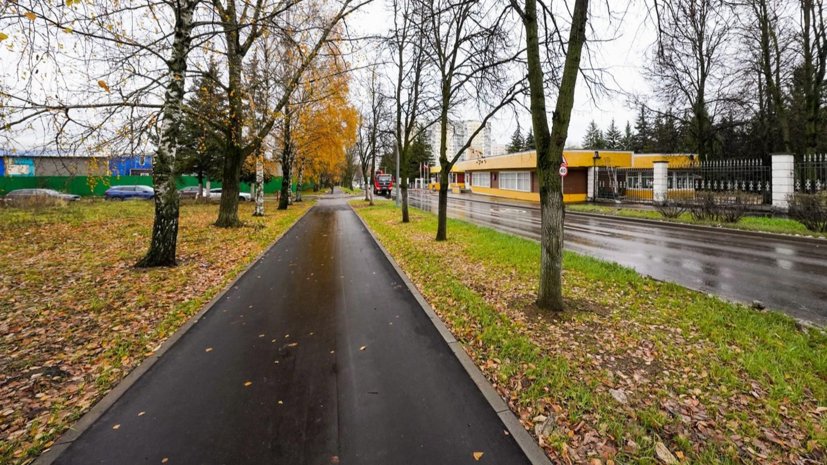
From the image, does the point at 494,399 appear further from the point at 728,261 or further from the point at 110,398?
the point at 728,261

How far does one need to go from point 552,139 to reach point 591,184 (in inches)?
1156

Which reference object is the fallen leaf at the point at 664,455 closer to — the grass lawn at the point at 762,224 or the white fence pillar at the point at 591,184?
the grass lawn at the point at 762,224

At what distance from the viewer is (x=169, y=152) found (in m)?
7.92

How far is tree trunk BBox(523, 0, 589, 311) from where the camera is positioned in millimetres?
4953

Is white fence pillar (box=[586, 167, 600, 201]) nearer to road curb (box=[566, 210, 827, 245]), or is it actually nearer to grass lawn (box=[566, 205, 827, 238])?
road curb (box=[566, 210, 827, 245])

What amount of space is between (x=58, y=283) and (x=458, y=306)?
7.05 m

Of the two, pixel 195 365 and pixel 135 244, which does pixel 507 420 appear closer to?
pixel 195 365

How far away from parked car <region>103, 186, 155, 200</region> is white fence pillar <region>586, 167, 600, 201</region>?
37.1 metres

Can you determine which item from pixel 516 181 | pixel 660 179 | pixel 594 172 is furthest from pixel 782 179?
pixel 516 181

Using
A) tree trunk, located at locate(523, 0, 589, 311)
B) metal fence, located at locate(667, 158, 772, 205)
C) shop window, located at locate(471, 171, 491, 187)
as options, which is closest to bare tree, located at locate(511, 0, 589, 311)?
tree trunk, located at locate(523, 0, 589, 311)

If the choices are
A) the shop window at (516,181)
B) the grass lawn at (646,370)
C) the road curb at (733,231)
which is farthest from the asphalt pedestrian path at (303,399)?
the shop window at (516,181)

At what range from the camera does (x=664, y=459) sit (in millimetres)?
2574

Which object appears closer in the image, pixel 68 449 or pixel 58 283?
pixel 68 449

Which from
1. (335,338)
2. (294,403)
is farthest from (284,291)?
(294,403)
